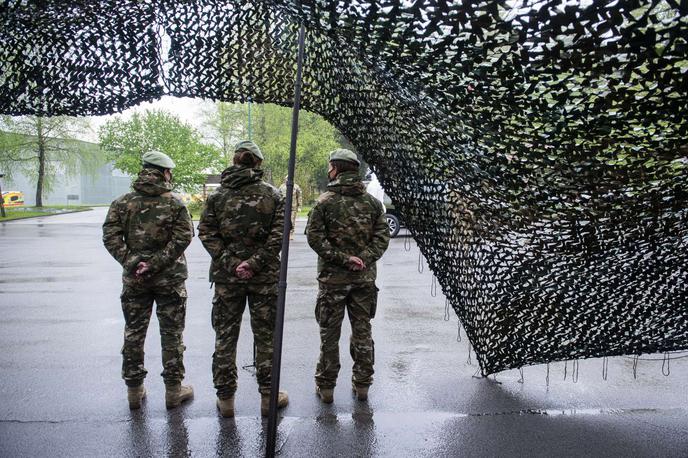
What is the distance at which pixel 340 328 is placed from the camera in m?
3.64

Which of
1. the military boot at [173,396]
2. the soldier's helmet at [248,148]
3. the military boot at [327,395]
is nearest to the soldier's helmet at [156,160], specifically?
the soldier's helmet at [248,148]

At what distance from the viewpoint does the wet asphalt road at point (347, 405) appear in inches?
119

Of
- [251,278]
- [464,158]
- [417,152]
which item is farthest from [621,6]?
[251,278]

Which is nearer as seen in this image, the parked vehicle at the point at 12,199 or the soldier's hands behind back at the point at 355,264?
the soldier's hands behind back at the point at 355,264

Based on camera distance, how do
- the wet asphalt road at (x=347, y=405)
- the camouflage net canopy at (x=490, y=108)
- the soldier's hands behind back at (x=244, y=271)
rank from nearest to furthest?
the camouflage net canopy at (x=490, y=108)
the wet asphalt road at (x=347, y=405)
the soldier's hands behind back at (x=244, y=271)

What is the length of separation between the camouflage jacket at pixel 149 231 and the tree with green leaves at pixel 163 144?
76.7ft

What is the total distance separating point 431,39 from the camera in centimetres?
227

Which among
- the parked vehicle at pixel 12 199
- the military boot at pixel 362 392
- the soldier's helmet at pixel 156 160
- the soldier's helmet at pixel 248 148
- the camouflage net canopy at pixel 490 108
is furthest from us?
the parked vehicle at pixel 12 199

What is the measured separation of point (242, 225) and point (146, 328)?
96 cm

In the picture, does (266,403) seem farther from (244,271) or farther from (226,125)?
(226,125)

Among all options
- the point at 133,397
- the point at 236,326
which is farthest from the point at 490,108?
the point at 133,397

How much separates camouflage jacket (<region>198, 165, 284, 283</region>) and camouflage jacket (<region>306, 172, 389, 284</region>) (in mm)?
286

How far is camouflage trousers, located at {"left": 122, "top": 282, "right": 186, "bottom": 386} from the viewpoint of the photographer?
3.48 meters

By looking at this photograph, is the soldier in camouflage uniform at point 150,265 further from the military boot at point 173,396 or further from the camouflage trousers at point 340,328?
the camouflage trousers at point 340,328
